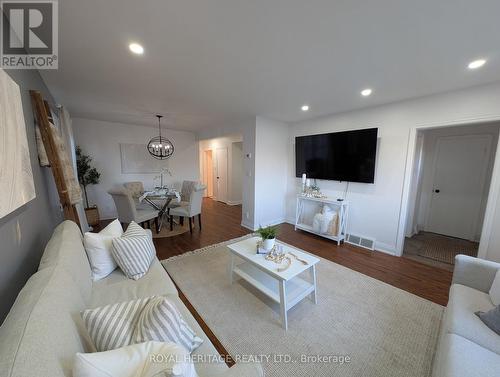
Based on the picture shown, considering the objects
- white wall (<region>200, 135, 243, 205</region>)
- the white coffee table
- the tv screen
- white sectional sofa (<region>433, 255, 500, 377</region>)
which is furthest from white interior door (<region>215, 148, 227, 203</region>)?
white sectional sofa (<region>433, 255, 500, 377</region>)

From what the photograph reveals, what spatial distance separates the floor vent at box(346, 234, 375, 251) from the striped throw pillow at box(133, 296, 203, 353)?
11.1ft

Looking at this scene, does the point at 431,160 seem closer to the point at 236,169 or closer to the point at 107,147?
the point at 236,169

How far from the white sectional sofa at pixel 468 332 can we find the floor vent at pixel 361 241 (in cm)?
164

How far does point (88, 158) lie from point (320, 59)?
5179 millimetres

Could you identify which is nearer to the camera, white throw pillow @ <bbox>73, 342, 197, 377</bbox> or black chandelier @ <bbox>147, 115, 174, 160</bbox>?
white throw pillow @ <bbox>73, 342, 197, 377</bbox>

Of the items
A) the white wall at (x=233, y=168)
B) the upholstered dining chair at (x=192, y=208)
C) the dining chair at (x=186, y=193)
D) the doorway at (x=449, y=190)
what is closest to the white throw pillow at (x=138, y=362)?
the upholstered dining chair at (x=192, y=208)

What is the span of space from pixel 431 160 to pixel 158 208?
5735 mm

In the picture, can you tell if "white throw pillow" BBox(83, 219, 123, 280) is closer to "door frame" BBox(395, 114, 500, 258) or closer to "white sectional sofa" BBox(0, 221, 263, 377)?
"white sectional sofa" BBox(0, 221, 263, 377)

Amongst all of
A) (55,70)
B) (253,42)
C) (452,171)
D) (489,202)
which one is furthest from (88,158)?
(452,171)

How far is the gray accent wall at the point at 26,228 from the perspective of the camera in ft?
3.57

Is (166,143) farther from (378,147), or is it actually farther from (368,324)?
(368,324)

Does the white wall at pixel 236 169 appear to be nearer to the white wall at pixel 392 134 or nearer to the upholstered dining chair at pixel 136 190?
the upholstered dining chair at pixel 136 190

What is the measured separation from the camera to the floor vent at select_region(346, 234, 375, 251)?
3363 mm

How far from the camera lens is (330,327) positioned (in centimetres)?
176
